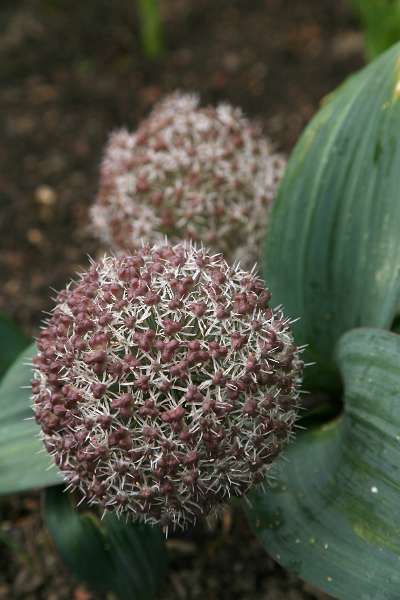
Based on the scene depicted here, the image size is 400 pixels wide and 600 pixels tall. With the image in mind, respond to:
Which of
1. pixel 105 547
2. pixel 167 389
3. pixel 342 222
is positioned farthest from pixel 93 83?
pixel 167 389

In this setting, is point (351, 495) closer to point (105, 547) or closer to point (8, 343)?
point (105, 547)

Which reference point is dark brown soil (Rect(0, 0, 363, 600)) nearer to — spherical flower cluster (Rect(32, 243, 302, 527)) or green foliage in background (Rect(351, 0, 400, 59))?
green foliage in background (Rect(351, 0, 400, 59))

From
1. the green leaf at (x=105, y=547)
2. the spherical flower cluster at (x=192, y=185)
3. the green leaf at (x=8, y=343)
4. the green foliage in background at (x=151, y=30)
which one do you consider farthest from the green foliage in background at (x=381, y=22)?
the green leaf at (x=105, y=547)

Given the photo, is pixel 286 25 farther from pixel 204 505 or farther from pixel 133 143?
pixel 204 505

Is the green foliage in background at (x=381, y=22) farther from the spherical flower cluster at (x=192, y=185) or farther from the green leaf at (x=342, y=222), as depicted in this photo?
the green leaf at (x=342, y=222)

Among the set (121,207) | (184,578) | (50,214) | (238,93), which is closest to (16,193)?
(50,214)

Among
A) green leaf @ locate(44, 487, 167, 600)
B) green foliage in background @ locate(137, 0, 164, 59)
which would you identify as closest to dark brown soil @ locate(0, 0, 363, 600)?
green foliage in background @ locate(137, 0, 164, 59)
